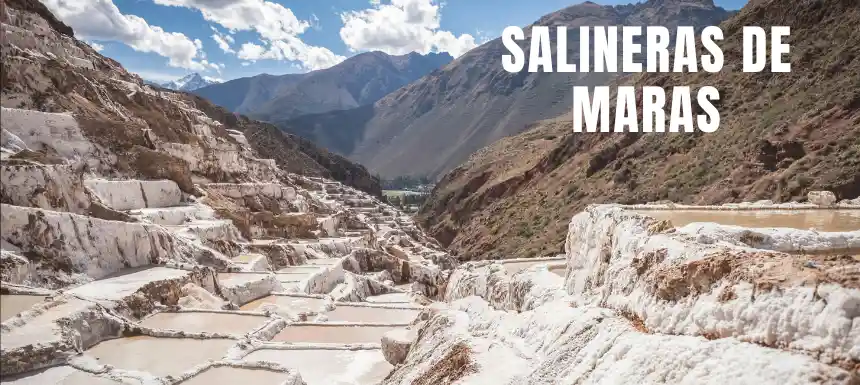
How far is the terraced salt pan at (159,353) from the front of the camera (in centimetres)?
1184

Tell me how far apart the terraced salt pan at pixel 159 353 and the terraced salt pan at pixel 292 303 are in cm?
533

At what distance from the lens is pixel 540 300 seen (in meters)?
10.8

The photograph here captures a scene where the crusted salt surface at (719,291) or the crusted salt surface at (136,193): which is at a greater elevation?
the crusted salt surface at (136,193)

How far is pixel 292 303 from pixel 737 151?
26029 millimetres

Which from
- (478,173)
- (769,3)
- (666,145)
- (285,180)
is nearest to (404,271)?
(666,145)

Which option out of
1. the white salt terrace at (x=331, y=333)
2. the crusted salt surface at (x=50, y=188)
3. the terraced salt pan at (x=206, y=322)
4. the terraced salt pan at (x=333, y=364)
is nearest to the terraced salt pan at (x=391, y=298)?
the white salt terrace at (x=331, y=333)

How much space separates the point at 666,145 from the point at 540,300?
3498 cm

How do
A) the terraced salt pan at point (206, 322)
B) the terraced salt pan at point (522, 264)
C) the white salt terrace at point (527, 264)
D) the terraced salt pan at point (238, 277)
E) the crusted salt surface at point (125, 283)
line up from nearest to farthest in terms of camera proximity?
the crusted salt surface at point (125, 283) → the white salt terrace at point (527, 264) → the terraced salt pan at point (206, 322) → the terraced salt pan at point (522, 264) → the terraced salt pan at point (238, 277)

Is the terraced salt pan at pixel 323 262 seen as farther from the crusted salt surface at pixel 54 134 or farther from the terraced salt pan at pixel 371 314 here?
the crusted salt surface at pixel 54 134

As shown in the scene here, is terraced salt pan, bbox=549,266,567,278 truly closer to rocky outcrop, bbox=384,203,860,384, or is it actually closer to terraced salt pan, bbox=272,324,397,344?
rocky outcrop, bbox=384,203,860,384

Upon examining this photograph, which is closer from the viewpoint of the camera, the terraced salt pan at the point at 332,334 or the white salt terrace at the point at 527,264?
the white salt terrace at the point at 527,264

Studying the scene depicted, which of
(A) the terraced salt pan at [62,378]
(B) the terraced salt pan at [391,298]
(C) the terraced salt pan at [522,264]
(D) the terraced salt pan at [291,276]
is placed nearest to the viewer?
(A) the terraced salt pan at [62,378]

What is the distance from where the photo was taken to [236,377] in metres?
12.3

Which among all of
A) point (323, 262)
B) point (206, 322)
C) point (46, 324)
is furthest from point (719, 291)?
point (323, 262)
